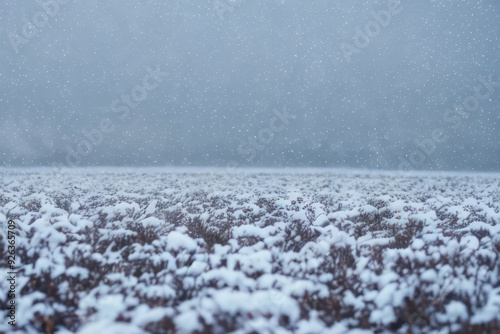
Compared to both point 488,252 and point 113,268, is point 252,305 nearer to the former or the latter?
point 113,268

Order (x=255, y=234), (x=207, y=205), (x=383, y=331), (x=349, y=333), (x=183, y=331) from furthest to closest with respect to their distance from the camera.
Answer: (x=207, y=205) → (x=255, y=234) → (x=383, y=331) → (x=349, y=333) → (x=183, y=331)

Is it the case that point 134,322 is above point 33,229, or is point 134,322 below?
below

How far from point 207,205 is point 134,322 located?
18.8 feet

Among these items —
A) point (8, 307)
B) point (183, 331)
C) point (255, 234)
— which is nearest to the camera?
point (183, 331)

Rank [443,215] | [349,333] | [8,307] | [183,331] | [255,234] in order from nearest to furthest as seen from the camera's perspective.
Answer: [183,331], [349,333], [8,307], [255,234], [443,215]

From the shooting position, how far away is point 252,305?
2727 millimetres

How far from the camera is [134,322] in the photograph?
2451mm

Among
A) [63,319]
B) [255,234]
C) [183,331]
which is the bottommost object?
[63,319]

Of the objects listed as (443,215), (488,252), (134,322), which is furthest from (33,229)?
(443,215)

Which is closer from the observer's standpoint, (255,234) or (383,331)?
(383,331)

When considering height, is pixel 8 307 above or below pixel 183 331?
below

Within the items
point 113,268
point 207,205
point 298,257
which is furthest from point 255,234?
point 207,205

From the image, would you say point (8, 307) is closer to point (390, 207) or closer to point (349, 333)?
point (349, 333)

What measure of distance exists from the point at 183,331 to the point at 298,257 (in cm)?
195
